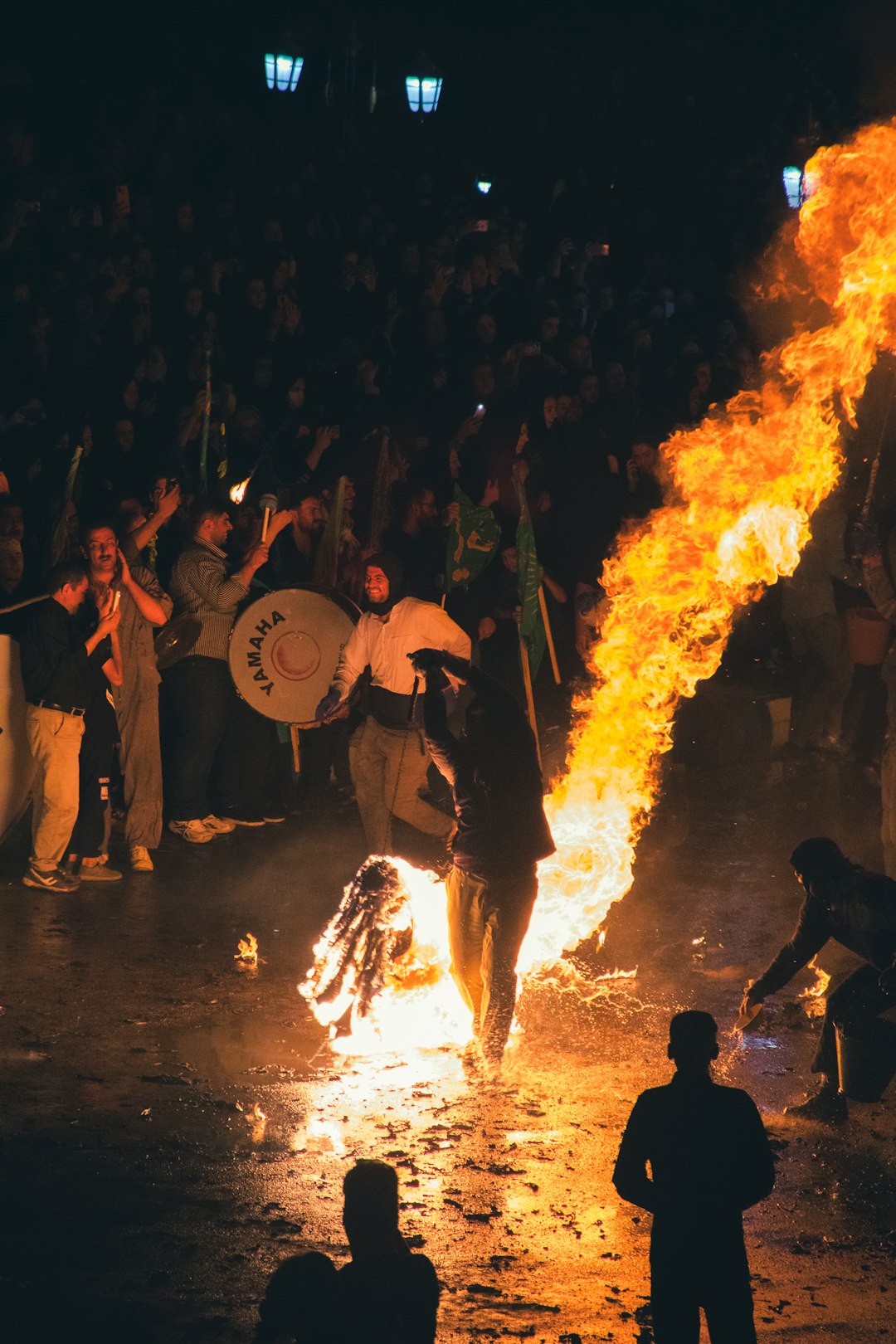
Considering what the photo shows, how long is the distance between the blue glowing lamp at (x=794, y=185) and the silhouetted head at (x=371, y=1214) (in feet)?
67.7

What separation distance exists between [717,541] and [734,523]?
0.53 feet

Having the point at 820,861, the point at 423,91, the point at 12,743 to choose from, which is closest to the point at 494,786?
the point at 820,861

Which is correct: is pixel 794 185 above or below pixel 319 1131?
above

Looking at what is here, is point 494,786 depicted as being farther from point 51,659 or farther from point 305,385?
point 305,385

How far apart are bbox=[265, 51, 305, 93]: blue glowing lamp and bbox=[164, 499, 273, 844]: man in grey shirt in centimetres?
1175

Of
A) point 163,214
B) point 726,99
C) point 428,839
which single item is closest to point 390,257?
point 163,214

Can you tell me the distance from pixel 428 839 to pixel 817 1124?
5.29 m

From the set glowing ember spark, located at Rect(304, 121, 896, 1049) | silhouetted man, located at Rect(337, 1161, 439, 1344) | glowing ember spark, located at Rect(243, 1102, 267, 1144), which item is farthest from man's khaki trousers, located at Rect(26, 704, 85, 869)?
silhouetted man, located at Rect(337, 1161, 439, 1344)

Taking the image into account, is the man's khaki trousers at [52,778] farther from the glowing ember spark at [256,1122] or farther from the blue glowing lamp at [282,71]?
the blue glowing lamp at [282,71]

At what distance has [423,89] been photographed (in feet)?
68.4

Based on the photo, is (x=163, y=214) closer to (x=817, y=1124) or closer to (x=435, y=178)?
(x=435, y=178)

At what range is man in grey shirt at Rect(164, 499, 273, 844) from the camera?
1045 centimetres

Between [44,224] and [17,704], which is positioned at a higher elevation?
[44,224]

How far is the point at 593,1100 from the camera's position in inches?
249
